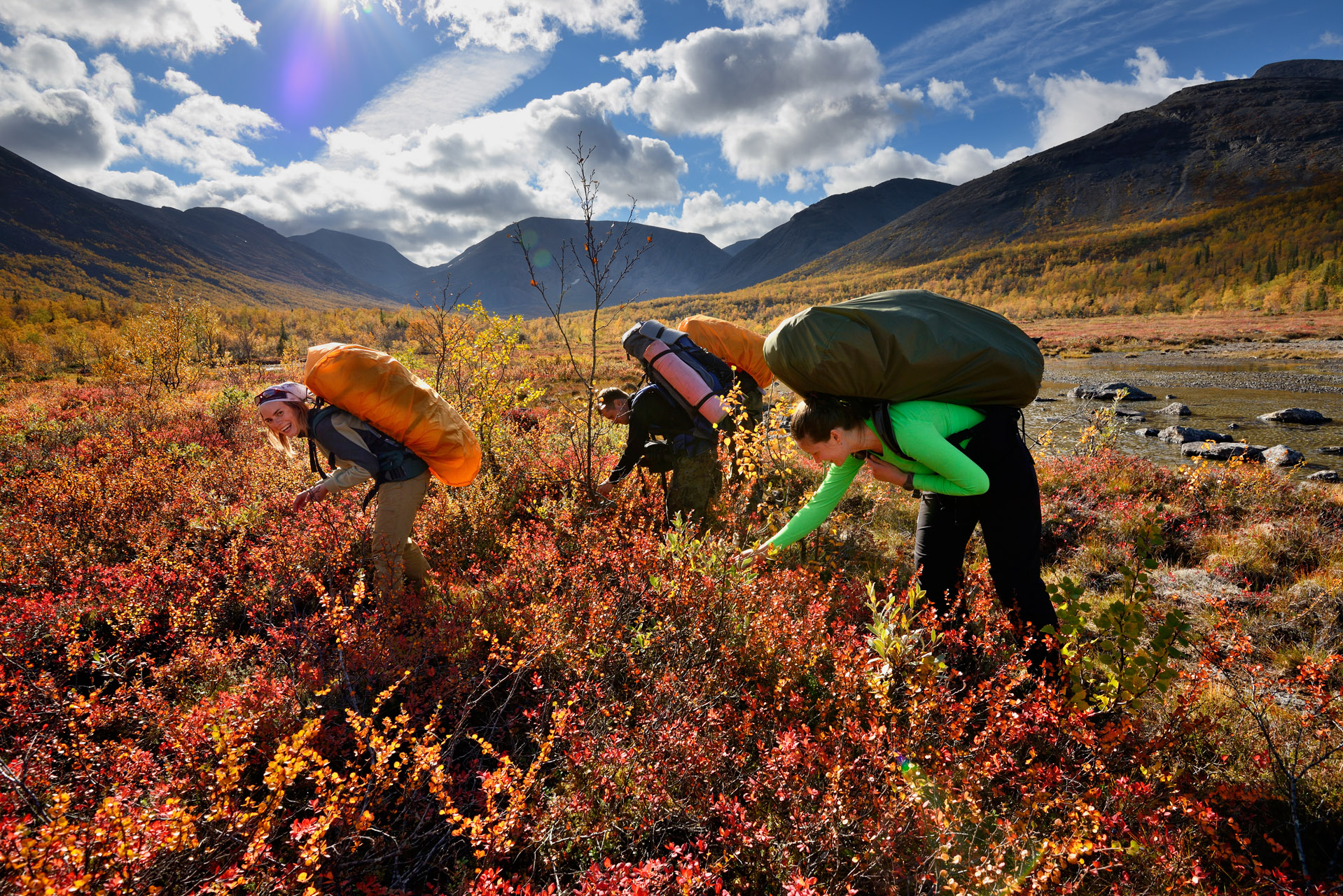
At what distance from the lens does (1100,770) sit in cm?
207

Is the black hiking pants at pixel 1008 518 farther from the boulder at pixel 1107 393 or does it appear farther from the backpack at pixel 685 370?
the boulder at pixel 1107 393

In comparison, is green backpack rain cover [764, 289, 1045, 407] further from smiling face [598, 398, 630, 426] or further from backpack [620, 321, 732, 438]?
smiling face [598, 398, 630, 426]

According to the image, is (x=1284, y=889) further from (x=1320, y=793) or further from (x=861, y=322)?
(x=861, y=322)

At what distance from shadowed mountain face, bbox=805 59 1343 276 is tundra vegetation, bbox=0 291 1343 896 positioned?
391ft

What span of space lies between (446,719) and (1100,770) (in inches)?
123

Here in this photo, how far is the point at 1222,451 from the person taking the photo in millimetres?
9453

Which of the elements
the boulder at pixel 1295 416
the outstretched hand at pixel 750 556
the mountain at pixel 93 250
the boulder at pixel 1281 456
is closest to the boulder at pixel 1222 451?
the boulder at pixel 1281 456

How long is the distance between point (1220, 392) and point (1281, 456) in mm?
9937

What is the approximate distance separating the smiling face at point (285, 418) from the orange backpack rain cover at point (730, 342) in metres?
3.17

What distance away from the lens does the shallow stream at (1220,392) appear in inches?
419

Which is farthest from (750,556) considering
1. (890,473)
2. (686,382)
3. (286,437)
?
(286,437)

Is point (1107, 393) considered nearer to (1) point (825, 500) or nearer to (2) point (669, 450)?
(2) point (669, 450)

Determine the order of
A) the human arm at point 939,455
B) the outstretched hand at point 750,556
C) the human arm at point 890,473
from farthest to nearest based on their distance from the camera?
1. the outstretched hand at point 750,556
2. the human arm at point 890,473
3. the human arm at point 939,455

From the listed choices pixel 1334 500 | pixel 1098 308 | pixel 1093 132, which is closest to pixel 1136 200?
pixel 1093 132
